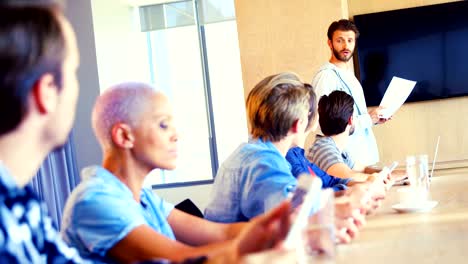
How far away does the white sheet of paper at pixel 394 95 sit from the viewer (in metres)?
4.43

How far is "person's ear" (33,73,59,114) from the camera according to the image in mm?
1023

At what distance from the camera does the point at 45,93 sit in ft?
3.40

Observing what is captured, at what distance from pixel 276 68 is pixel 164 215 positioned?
403 centimetres

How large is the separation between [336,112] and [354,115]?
951 millimetres

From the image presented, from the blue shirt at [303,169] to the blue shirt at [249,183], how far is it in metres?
0.79

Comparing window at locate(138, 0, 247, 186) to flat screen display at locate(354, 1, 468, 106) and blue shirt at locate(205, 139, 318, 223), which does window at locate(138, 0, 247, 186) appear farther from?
blue shirt at locate(205, 139, 318, 223)

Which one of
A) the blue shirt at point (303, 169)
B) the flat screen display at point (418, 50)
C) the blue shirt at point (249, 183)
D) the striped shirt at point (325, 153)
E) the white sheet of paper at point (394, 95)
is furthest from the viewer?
the flat screen display at point (418, 50)

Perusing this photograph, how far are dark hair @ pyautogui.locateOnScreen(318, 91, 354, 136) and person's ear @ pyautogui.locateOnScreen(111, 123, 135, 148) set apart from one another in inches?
82.6

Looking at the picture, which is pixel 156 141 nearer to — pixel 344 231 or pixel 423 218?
pixel 344 231

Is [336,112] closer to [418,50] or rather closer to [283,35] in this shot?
[283,35]

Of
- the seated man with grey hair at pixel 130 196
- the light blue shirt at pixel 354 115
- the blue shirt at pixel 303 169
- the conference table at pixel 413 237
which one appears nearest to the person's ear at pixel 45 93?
the conference table at pixel 413 237

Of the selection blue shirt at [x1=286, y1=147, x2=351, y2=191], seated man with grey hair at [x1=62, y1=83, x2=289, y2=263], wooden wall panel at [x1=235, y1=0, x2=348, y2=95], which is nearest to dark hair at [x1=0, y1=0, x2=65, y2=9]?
seated man with grey hair at [x1=62, y1=83, x2=289, y2=263]

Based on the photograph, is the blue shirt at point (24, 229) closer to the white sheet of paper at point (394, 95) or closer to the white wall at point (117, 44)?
the white sheet of paper at point (394, 95)

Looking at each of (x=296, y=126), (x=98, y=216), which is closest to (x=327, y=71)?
(x=296, y=126)
